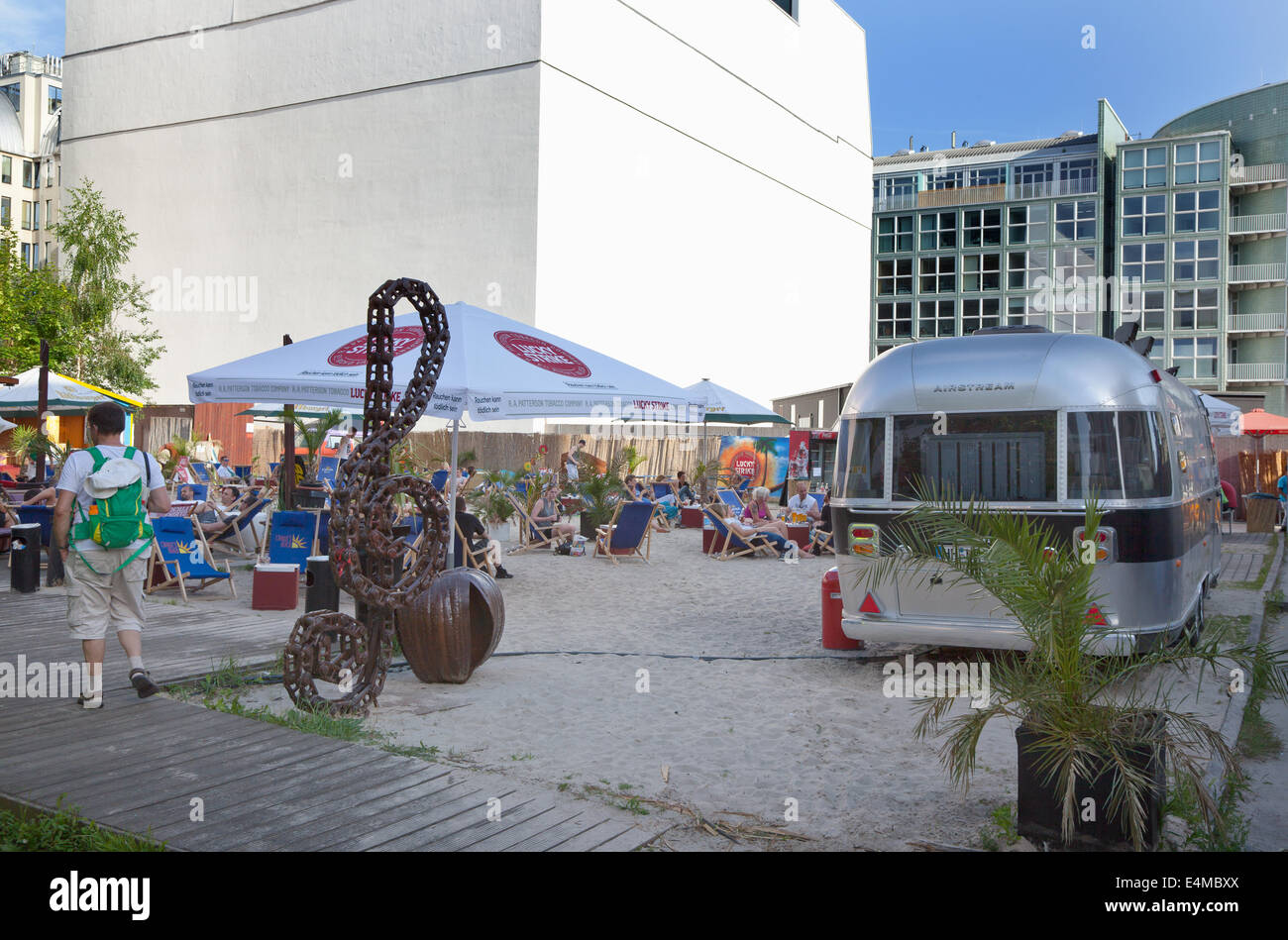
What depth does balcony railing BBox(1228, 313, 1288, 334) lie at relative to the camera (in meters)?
53.4

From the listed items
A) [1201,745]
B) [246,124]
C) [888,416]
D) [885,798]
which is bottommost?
[885,798]

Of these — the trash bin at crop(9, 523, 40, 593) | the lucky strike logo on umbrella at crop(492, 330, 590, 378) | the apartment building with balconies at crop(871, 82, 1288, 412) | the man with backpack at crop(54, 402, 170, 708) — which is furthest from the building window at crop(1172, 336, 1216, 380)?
the man with backpack at crop(54, 402, 170, 708)

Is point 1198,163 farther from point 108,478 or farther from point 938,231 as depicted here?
point 108,478

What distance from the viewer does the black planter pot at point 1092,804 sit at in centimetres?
400

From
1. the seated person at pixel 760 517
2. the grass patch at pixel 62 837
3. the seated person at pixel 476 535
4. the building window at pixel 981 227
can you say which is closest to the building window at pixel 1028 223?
the building window at pixel 981 227

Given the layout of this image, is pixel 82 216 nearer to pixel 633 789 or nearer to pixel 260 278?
pixel 260 278

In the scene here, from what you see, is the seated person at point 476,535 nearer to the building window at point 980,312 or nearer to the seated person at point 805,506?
the seated person at point 805,506

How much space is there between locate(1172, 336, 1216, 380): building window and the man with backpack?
57159 millimetres

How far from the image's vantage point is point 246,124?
34.6 metres

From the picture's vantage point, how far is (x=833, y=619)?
8.60 metres

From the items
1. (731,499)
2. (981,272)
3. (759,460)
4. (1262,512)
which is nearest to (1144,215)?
(981,272)

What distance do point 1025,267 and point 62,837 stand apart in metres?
61.7

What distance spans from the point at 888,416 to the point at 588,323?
24.2 metres
